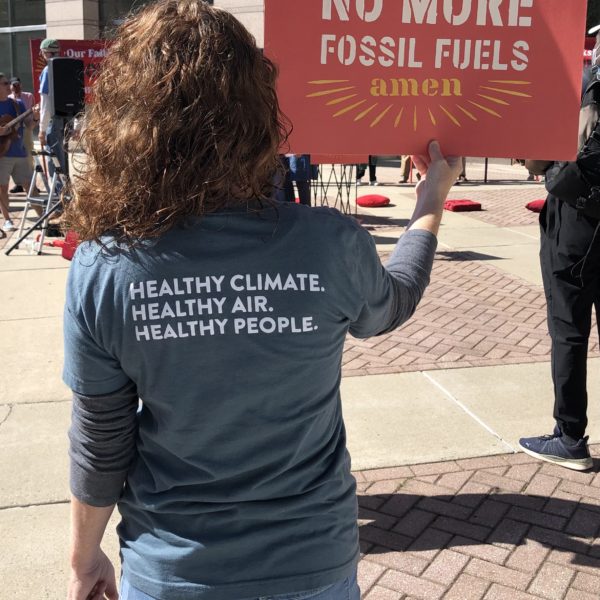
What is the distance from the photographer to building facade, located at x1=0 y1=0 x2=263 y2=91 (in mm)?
19689

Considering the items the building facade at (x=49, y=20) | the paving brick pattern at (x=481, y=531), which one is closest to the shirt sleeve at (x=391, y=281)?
the paving brick pattern at (x=481, y=531)

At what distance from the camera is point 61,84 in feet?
28.7

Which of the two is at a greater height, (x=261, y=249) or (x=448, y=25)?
(x=448, y=25)

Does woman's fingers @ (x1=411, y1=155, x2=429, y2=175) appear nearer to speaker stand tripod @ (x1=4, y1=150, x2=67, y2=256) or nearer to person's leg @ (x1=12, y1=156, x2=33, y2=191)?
speaker stand tripod @ (x1=4, y1=150, x2=67, y2=256)

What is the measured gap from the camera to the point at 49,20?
22.9 meters

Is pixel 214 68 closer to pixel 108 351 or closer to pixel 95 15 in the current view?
pixel 108 351

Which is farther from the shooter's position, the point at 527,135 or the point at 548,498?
the point at 548,498

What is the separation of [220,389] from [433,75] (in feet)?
Answer: 3.55

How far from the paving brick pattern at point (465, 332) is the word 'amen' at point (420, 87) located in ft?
10.3

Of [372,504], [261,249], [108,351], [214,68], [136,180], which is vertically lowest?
[372,504]

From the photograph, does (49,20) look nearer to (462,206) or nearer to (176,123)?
(462,206)

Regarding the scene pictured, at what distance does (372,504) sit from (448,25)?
213 centimetres

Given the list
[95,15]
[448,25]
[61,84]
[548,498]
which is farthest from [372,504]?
[95,15]

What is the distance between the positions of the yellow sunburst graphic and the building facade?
17785mm
